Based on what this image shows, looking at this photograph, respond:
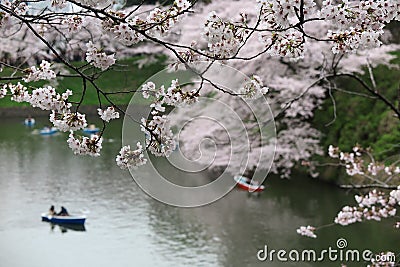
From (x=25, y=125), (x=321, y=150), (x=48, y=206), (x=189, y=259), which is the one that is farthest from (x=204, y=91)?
(x=25, y=125)

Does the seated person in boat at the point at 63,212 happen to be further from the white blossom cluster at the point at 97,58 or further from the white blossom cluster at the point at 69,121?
the white blossom cluster at the point at 97,58

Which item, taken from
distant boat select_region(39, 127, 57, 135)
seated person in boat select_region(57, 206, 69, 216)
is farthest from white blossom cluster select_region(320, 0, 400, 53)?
distant boat select_region(39, 127, 57, 135)

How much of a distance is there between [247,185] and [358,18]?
772cm

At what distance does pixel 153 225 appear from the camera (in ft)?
25.0

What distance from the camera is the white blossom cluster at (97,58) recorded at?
2031 millimetres

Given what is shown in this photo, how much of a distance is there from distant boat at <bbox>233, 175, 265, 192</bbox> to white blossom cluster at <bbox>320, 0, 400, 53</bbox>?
24.2 ft

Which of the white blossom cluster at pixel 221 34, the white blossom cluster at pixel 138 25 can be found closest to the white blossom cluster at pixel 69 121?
the white blossom cluster at pixel 138 25

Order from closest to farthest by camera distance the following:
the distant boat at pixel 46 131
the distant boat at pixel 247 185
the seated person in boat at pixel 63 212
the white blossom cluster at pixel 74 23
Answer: the white blossom cluster at pixel 74 23 → the seated person in boat at pixel 63 212 → the distant boat at pixel 247 185 → the distant boat at pixel 46 131

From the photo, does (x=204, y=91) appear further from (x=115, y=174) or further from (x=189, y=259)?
(x=189, y=259)

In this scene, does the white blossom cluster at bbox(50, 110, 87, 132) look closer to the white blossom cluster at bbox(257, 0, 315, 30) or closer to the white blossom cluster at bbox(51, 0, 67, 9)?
the white blossom cluster at bbox(51, 0, 67, 9)

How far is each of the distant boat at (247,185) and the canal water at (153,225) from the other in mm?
123

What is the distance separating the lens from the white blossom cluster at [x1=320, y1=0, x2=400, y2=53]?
1.74 meters

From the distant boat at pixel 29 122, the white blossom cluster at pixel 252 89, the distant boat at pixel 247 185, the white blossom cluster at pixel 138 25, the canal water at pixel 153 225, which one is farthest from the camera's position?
the distant boat at pixel 29 122

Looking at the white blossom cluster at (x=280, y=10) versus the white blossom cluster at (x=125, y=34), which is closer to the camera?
the white blossom cluster at (x=280, y=10)
